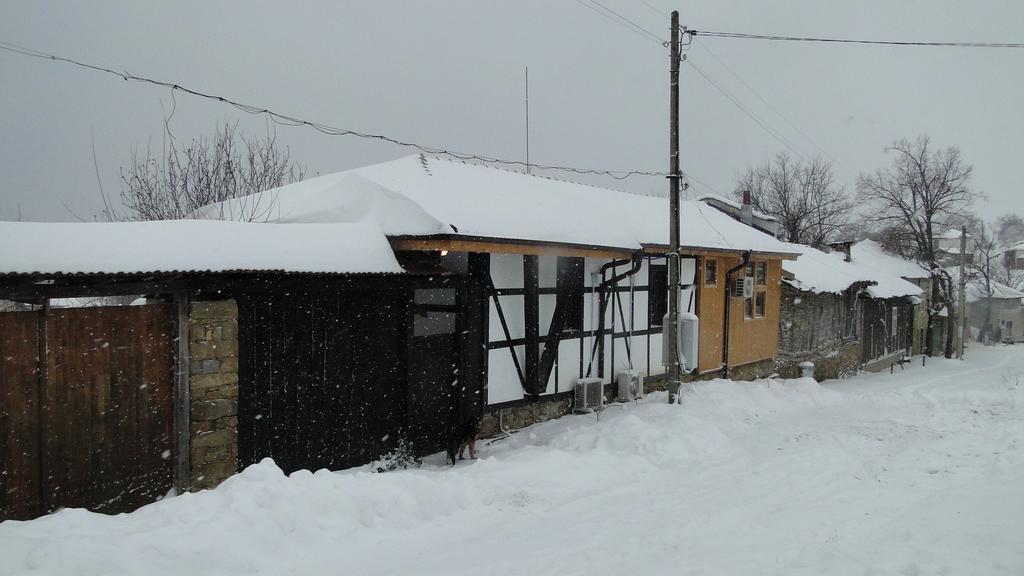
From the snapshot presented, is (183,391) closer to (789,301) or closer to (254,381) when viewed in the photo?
(254,381)

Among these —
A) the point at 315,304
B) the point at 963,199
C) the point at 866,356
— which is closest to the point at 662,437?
the point at 315,304

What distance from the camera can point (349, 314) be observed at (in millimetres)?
7176

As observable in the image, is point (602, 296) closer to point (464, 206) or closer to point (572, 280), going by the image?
point (572, 280)

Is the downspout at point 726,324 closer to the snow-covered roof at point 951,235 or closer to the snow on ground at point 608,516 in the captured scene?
the snow on ground at point 608,516

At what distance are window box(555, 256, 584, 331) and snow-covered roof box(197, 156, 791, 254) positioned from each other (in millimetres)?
585

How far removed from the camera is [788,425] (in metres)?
10.0

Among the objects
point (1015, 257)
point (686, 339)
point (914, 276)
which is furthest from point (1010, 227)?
point (686, 339)

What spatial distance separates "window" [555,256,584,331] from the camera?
9.93m

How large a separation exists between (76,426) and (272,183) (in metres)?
12.5

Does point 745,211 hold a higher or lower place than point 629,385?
higher

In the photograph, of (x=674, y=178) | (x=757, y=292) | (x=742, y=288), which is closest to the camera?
(x=674, y=178)

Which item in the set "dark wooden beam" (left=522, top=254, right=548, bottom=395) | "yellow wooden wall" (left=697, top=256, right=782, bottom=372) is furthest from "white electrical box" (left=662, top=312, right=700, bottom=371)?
"dark wooden beam" (left=522, top=254, right=548, bottom=395)

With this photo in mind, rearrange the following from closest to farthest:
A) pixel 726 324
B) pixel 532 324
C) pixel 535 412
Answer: pixel 532 324 → pixel 535 412 → pixel 726 324

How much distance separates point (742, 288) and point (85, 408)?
43.0 ft
